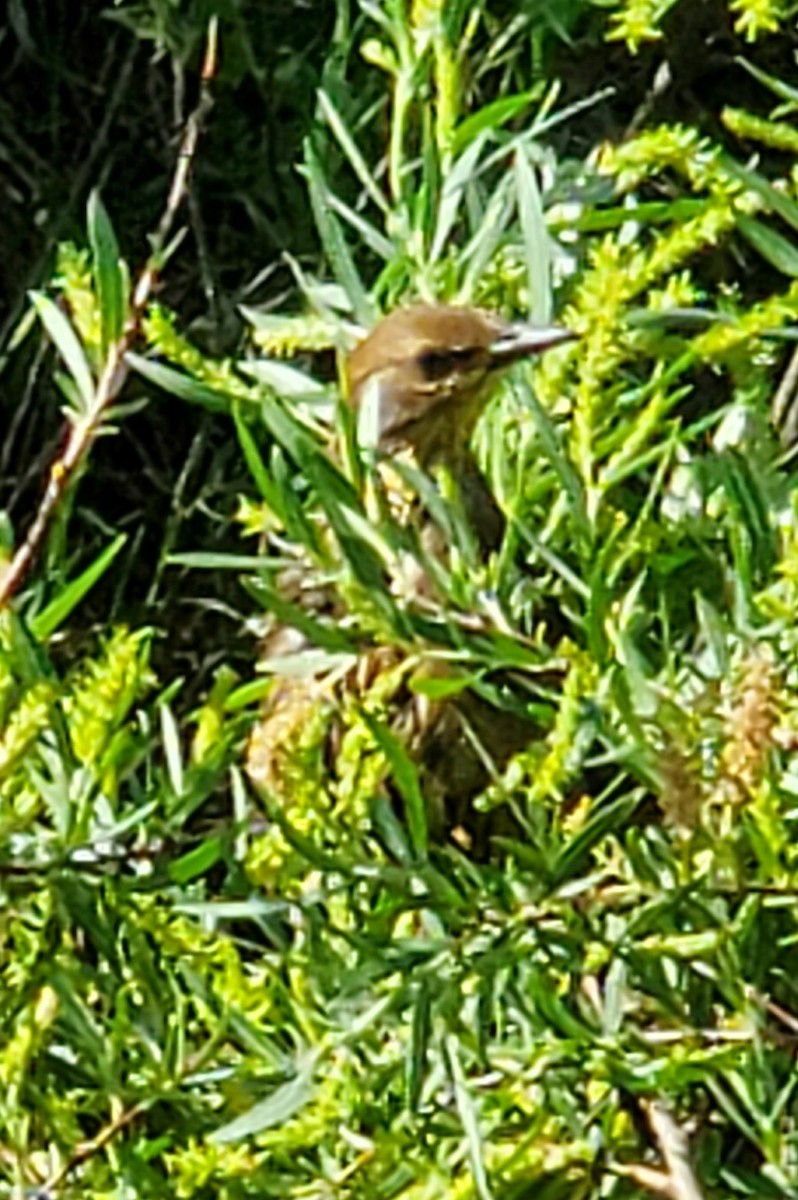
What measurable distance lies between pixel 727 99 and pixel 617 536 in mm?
1808

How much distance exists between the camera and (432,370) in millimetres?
1631

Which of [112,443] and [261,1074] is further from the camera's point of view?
[112,443]

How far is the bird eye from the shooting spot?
140cm

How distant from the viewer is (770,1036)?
0.87m

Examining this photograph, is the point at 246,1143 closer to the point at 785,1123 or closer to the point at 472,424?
the point at 785,1123

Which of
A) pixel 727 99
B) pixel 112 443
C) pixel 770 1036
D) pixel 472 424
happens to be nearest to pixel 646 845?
pixel 770 1036

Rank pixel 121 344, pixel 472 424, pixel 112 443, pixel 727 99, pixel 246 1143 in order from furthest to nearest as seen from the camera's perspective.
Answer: pixel 112 443 → pixel 727 99 → pixel 472 424 → pixel 246 1143 → pixel 121 344

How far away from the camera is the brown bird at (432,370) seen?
1096 mm

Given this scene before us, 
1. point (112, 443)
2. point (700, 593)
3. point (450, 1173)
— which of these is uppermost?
point (700, 593)

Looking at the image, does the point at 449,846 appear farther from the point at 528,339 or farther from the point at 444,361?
the point at 444,361

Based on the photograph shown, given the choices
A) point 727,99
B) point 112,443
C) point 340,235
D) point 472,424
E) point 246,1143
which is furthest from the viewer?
point 112,443

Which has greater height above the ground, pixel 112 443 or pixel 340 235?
pixel 340 235

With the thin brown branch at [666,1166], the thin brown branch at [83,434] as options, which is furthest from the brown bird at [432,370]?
the thin brown branch at [666,1166]

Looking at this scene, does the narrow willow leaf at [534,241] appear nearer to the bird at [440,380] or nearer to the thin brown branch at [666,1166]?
the bird at [440,380]
